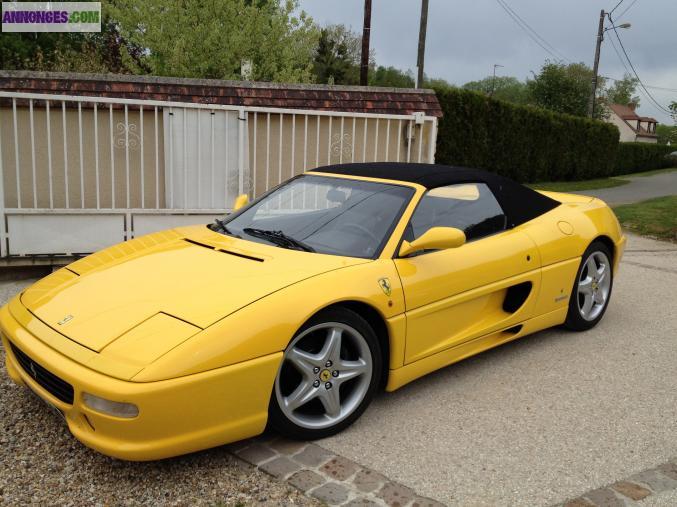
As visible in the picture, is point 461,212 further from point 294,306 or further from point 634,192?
point 634,192

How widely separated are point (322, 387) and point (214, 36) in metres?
14.6

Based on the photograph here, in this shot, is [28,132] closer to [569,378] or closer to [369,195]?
[369,195]

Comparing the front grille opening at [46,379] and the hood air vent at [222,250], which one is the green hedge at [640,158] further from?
the front grille opening at [46,379]

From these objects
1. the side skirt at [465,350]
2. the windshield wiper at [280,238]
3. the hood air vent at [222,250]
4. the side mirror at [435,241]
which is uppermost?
the side mirror at [435,241]

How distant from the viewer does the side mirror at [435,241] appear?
11.0 feet

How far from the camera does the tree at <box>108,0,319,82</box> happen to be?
635 inches

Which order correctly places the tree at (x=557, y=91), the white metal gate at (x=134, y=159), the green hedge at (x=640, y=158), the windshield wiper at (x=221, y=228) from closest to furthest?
1. the windshield wiper at (x=221, y=228)
2. the white metal gate at (x=134, y=159)
3. the green hedge at (x=640, y=158)
4. the tree at (x=557, y=91)

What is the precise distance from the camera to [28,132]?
19.9 ft

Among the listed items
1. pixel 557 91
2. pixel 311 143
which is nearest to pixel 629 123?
pixel 557 91

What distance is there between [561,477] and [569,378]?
124cm

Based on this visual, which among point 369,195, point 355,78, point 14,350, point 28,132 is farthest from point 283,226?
point 355,78

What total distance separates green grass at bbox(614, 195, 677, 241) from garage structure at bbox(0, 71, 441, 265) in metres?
4.91

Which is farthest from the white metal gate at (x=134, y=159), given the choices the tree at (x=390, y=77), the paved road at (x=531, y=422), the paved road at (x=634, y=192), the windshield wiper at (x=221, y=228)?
the tree at (x=390, y=77)

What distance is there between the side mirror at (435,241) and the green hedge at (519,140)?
44.9ft
